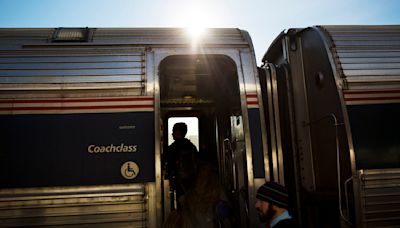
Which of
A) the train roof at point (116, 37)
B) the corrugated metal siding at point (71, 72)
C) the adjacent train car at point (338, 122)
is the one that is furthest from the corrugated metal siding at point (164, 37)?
the adjacent train car at point (338, 122)

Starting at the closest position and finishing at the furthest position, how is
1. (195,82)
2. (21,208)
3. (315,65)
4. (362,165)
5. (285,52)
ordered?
(21,208) < (362,165) < (315,65) < (285,52) < (195,82)

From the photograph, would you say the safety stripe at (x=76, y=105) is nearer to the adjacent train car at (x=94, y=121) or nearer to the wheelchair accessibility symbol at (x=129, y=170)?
the adjacent train car at (x=94, y=121)

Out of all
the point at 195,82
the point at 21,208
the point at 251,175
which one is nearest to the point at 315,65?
the point at 251,175

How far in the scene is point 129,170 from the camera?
3.04 m

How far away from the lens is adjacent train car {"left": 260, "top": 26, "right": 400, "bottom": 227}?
307 cm

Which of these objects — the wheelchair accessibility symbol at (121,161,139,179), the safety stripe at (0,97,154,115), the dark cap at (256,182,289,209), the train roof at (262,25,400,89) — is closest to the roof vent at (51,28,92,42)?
the safety stripe at (0,97,154,115)

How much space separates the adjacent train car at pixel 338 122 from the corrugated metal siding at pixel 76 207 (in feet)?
5.09

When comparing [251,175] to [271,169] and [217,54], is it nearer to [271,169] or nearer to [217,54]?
[271,169]

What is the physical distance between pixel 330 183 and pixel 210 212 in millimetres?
1378

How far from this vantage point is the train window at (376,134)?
3.10 m

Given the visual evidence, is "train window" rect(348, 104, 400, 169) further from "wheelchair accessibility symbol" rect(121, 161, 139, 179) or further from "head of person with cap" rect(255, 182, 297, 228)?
"wheelchair accessibility symbol" rect(121, 161, 139, 179)

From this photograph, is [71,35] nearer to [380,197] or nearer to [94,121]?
[94,121]

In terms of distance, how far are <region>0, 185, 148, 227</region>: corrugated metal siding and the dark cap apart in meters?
1.26

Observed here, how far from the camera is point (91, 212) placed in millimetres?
2916
